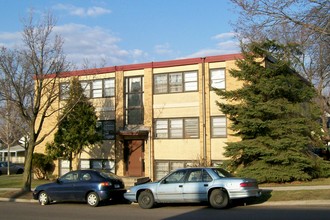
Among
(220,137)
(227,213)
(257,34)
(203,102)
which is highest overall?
(257,34)

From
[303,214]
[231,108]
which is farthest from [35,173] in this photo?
[303,214]

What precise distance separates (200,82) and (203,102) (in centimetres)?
119

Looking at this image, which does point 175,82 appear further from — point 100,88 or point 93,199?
point 93,199

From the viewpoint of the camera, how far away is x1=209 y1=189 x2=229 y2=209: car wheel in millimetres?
14016

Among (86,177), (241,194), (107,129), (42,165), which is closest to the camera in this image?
(241,194)

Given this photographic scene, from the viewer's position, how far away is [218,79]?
24578 mm

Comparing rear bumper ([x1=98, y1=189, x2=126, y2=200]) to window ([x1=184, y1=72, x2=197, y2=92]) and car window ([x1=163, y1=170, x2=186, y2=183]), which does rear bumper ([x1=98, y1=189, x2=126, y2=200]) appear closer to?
car window ([x1=163, y1=170, x2=186, y2=183])

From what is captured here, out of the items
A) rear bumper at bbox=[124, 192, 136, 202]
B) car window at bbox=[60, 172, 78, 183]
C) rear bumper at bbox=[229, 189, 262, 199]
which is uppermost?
car window at bbox=[60, 172, 78, 183]

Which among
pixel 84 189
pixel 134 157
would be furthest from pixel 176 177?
pixel 134 157

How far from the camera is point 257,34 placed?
53.6 feet

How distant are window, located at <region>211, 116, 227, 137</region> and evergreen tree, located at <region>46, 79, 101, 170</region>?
689 cm

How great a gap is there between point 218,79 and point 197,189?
37.1 ft

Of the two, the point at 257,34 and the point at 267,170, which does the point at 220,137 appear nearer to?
the point at 267,170

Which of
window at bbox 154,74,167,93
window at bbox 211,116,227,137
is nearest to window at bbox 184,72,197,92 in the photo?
window at bbox 154,74,167,93
